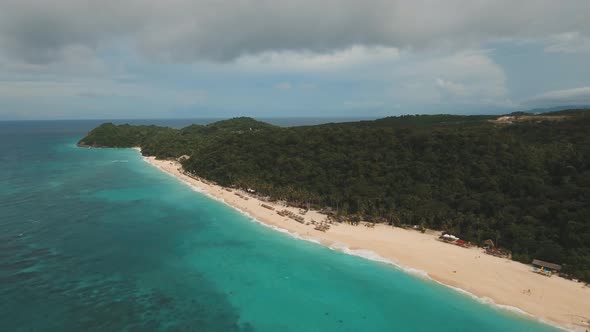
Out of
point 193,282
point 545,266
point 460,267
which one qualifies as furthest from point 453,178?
point 193,282

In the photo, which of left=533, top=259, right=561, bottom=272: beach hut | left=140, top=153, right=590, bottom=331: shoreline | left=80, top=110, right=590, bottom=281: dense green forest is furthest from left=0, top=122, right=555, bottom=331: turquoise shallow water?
left=80, top=110, right=590, bottom=281: dense green forest

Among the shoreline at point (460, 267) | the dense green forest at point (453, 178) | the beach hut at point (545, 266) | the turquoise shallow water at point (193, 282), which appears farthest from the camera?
the dense green forest at point (453, 178)

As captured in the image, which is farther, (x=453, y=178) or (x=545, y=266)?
(x=453, y=178)

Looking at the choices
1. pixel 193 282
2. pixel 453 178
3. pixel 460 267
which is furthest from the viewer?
pixel 453 178

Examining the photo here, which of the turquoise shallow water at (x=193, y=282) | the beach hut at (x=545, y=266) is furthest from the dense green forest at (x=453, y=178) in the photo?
the turquoise shallow water at (x=193, y=282)

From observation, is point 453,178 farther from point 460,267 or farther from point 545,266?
point 460,267

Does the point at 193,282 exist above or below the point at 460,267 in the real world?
below

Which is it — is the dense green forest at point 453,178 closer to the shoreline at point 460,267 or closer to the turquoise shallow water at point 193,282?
the shoreline at point 460,267
